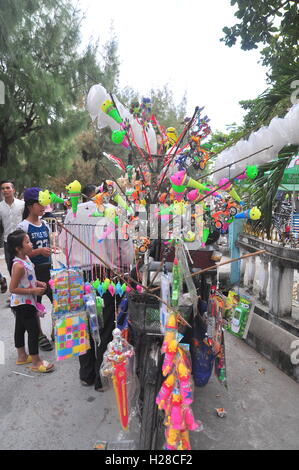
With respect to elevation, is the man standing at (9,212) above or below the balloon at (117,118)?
below

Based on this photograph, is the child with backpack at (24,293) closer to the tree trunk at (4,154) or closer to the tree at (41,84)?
the tree at (41,84)

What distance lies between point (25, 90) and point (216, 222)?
10127 millimetres

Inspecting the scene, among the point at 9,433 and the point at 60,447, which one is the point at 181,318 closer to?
the point at 60,447

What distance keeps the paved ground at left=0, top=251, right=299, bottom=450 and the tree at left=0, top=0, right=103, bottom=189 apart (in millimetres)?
9393

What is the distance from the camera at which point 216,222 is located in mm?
2010

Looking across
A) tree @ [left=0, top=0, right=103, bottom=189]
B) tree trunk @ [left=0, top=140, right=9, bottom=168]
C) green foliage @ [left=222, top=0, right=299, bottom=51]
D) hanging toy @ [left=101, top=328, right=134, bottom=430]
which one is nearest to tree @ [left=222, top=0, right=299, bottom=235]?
green foliage @ [left=222, top=0, right=299, bottom=51]

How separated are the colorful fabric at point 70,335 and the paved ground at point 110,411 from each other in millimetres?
462

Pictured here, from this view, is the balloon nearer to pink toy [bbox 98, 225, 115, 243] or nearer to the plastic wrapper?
pink toy [bbox 98, 225, 115, 243]

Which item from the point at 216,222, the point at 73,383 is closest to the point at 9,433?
the point at 73,383

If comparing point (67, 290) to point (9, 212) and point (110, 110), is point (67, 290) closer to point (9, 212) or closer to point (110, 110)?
point (110, 110)

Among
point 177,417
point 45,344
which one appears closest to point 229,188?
point 177,417

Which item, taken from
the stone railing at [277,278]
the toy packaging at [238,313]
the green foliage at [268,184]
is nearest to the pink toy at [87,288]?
the toy packaging at [238,313]

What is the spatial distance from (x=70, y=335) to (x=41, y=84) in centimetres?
994

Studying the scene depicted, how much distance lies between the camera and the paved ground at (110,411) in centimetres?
196
